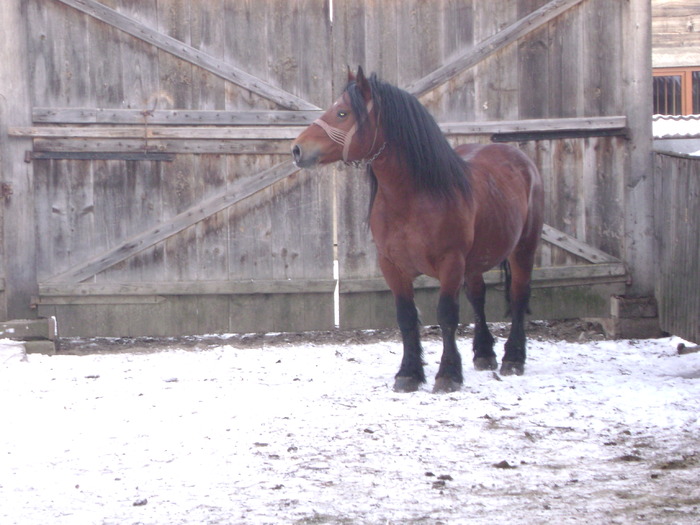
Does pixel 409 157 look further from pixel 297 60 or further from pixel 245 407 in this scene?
pixel 297 60

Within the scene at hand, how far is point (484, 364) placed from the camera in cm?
600

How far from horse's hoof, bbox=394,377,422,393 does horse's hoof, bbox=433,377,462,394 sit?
0.12 m

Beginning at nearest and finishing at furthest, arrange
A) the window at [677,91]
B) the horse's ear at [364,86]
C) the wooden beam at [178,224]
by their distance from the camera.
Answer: the horse's ear at [364,86] < the wooden beam at [178,224] < the window at [677,91]

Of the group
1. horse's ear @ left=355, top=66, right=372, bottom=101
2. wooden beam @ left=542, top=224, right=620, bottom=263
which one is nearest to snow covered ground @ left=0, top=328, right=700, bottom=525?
wooden beam @ left=542, top=224, right=620, bottom=263

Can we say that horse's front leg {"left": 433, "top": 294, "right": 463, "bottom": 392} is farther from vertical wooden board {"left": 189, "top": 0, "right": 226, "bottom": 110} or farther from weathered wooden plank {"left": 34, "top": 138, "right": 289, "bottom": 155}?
vertical wooden board {"left": 189, "top": 0, "right": 226, "bottom": 110}

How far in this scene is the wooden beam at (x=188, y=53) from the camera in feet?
22.1

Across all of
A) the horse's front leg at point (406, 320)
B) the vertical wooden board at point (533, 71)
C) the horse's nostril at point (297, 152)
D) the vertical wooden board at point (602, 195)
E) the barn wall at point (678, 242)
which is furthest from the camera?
the vertical wooden board at point (602, 195)

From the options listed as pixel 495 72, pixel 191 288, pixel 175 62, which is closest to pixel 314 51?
pixel 175 62

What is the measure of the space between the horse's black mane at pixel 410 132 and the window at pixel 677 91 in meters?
8.08

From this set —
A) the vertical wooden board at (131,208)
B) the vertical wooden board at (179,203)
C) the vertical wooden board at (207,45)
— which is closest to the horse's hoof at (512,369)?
the vertical wooden board at (179,203)

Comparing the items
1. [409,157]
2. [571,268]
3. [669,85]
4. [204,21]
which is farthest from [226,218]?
[669,85]

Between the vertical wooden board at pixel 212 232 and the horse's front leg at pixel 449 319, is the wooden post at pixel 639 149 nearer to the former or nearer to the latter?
the horse's front leg at pixel 449 319

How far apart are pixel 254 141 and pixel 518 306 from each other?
244 centimetres

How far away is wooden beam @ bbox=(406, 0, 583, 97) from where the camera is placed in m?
7.09
